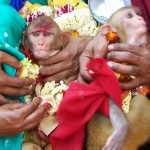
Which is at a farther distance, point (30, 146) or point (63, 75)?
A: point (63, 75)

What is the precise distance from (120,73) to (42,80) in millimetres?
313

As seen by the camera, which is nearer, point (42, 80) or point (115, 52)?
point (115, 52)

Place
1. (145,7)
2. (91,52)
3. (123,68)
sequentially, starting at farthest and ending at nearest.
A: 1. (145,7)
2. (91,52)
3. (123,68)

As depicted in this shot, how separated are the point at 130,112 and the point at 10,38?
54cm

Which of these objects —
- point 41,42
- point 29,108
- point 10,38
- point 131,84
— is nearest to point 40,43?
point 41,42

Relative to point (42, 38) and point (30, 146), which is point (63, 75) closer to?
point (42, 38)

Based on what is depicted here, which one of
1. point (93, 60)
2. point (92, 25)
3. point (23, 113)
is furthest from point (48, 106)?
point (92, 25)

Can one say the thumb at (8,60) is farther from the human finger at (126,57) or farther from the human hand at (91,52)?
the human finger at (126,57)

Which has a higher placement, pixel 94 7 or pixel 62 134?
pixel 94 7

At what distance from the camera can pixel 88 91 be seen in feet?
4.77

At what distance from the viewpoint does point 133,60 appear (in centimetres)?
154

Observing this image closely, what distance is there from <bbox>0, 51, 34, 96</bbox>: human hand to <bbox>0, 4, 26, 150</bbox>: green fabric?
37 millimetres

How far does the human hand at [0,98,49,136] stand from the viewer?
150 cm

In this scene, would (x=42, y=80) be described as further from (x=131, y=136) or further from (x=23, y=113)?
(x=131, y=136)
